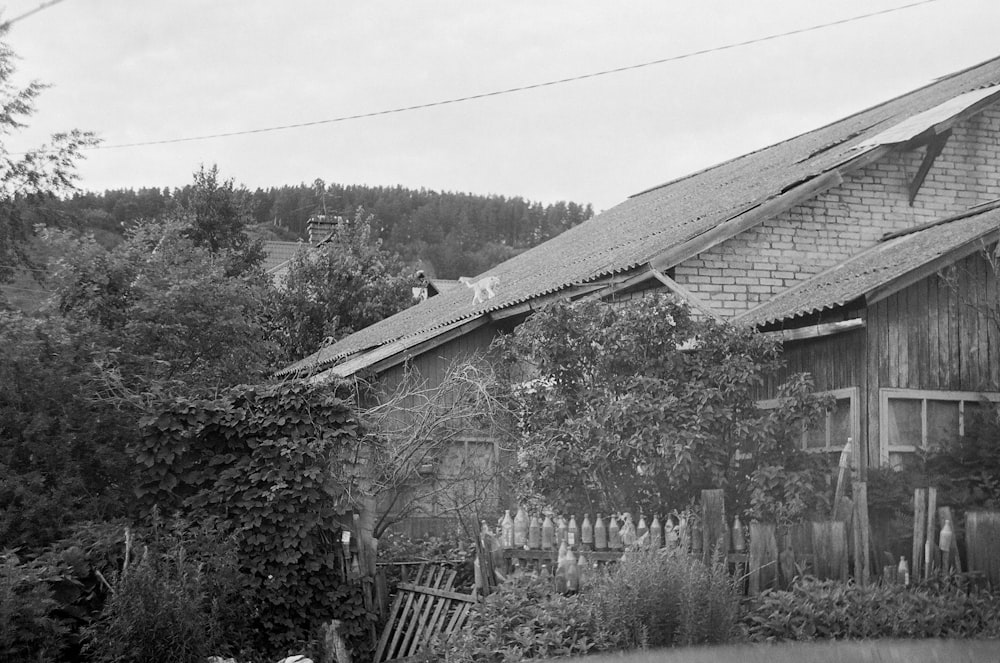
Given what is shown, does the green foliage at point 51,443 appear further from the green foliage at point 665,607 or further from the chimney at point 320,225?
the chimney at point 320,225

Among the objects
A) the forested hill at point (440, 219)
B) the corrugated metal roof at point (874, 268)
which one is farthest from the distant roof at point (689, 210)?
the forested hill at point (440, 219)

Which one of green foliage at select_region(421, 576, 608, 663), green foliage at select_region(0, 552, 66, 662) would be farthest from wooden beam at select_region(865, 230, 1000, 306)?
green foliage at select_region(0, 552, 66, 662)

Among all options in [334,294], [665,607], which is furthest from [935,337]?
[334,294]

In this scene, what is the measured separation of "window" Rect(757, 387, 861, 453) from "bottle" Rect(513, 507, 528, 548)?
306 centimetres

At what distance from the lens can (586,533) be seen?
9.66 m

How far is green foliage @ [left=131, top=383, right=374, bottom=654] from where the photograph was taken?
993cm

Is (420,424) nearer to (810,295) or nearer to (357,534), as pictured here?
(357,534)

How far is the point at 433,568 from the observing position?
10.7m

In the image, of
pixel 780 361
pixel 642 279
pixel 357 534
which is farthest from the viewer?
pixel 642 279

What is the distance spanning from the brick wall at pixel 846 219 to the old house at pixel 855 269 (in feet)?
0.06

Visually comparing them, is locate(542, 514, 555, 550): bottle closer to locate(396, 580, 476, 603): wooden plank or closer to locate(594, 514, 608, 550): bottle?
locate(594, 514, 608, 550): bottle

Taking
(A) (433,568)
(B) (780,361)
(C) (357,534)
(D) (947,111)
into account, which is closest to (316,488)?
(C) (357,534)

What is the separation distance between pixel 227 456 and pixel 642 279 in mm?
5915

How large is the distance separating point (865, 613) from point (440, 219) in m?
68.8
